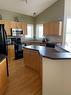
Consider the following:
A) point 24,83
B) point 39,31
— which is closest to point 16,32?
point 39,31

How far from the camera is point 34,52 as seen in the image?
4215 millimetres

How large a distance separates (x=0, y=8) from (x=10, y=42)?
1923 millimetres

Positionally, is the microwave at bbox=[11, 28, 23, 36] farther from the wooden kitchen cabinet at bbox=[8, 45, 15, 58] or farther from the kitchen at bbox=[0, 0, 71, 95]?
the wooden kitchen cabinet at bbox=[8, 45, 15, 58]

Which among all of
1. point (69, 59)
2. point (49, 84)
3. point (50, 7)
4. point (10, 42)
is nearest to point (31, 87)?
point (49, 84)

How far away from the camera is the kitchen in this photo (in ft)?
8.52

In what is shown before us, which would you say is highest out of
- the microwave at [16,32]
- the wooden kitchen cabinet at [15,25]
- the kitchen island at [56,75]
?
the wooden kitchen cabinet at [15,25]

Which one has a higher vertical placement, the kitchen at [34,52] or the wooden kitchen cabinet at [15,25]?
the wooden kitchen cabinet at [15,25]

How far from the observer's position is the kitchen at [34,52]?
260cm

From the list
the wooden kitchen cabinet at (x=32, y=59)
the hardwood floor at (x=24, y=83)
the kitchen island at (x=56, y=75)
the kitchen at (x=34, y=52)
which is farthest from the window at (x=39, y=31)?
the kitchen island at (x=56, y=75)

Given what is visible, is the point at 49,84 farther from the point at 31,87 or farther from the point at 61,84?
the point at 31,87

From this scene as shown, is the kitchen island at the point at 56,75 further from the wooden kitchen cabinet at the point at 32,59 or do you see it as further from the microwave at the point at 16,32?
the microwave at the point at 16,32

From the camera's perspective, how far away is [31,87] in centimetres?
320

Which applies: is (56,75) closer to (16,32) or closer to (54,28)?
(54,28)

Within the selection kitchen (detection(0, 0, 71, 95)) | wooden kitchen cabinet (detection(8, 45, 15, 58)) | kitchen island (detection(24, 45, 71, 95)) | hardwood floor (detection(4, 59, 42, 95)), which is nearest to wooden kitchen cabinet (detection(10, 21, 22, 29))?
kitchen (detection(0, 0, 71, 95))
